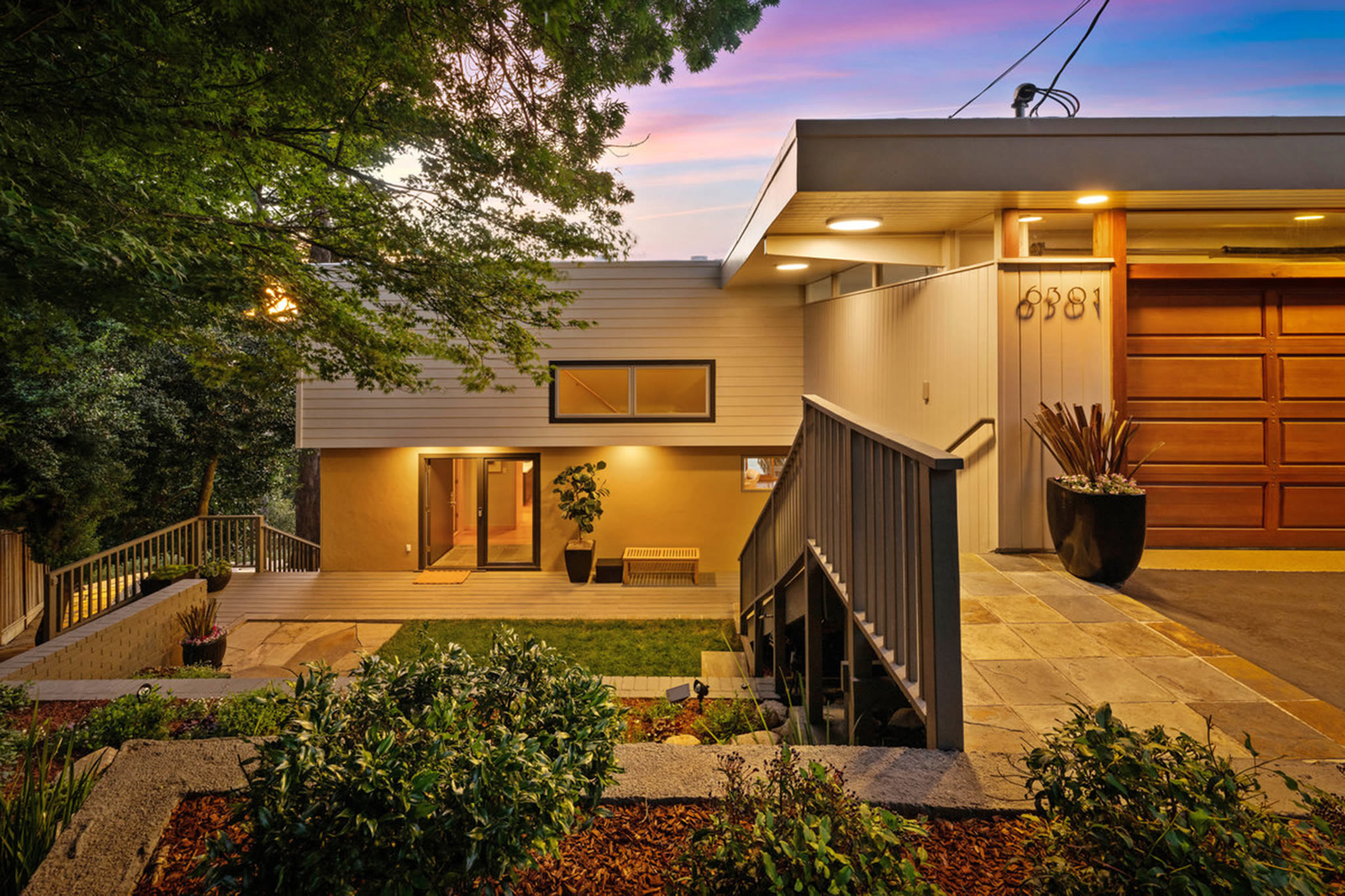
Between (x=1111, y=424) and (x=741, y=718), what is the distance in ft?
8.93

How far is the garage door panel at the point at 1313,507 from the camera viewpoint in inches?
187

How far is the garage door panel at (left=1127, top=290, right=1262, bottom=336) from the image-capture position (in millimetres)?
4750

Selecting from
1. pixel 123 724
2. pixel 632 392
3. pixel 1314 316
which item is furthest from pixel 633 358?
pixel 123 724

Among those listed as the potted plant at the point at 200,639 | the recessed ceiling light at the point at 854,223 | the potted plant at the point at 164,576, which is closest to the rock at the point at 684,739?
the recessed ceiling light at the point at 854,223

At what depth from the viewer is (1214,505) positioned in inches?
189

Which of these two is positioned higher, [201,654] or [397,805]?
[397,805]

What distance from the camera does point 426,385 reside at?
21.0 feet

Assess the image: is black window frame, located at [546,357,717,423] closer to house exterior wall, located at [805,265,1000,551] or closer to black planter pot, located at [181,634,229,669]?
house exterior wall, located at [805,265,1000,551]

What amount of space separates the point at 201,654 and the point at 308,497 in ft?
25.0

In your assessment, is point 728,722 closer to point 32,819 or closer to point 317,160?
point 32,819

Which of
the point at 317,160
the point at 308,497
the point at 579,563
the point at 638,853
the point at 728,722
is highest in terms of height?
the point at 317,160

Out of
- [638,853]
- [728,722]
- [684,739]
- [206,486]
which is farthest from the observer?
[206,486]

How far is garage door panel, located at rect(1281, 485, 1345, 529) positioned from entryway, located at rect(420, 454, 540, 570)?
8983 millimetres

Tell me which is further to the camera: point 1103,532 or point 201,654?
point 201,654
